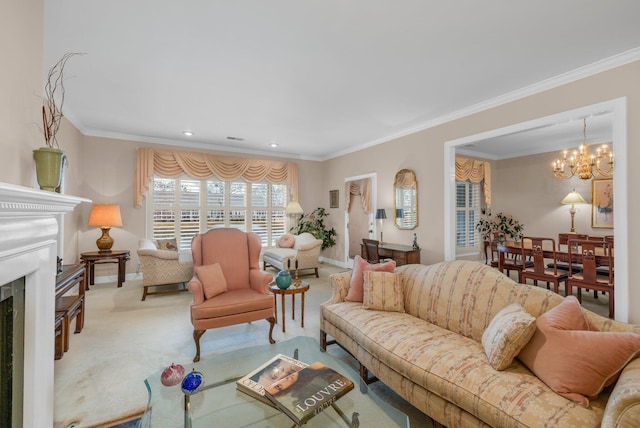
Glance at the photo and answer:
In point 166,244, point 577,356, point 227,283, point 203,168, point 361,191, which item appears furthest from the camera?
point 361,191

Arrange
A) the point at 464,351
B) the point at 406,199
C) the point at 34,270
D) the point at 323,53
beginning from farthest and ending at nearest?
the point at 406,199 < the point at 323,53 < the point at 464,351 < the point at 34,270

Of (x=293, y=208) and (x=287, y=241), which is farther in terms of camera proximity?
(x=293, y=208)

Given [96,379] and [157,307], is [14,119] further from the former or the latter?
[157,307]

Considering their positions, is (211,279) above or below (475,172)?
below

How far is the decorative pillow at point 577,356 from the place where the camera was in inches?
53.5

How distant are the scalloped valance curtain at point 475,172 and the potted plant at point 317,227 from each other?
3129 millimetres

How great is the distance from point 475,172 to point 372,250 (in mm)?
3523

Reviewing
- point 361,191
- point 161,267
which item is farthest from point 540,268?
point 161,267

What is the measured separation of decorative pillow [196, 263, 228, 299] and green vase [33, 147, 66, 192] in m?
1.57

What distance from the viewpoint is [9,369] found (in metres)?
1.15

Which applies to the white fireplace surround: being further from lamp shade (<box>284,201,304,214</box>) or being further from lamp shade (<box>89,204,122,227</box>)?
lamp shade (<box>284,201,304,214</box>)

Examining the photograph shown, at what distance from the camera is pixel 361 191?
600 centimetres

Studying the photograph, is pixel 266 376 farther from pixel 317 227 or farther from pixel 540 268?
pixel 317 227

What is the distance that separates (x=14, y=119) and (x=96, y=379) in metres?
2.02
